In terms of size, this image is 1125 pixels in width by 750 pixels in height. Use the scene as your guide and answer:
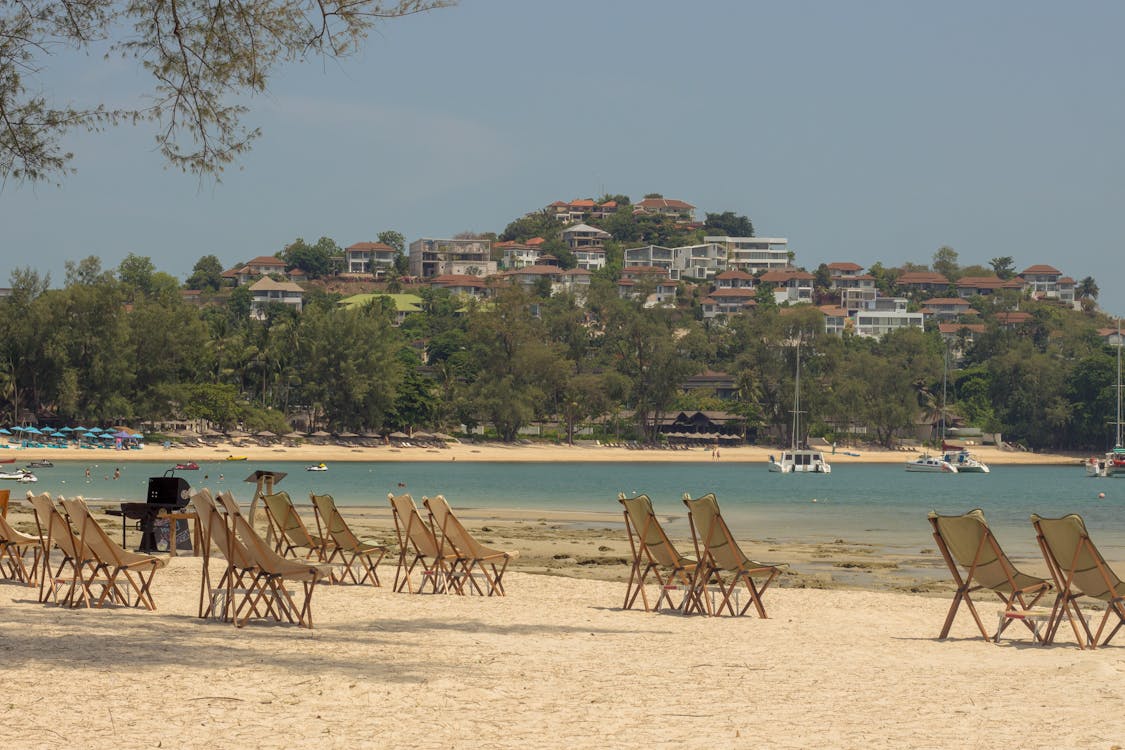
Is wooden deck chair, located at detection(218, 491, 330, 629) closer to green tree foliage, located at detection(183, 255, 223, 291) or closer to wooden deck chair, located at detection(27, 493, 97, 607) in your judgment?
wooden deck chair, located at detection(27, 493, 97, 607)

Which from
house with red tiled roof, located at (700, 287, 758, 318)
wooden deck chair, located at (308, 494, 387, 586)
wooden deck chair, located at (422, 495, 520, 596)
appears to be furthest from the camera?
house with red tiled roof, located at (700, 287, 758, 318)

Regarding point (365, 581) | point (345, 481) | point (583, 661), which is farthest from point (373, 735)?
point (345, 481)

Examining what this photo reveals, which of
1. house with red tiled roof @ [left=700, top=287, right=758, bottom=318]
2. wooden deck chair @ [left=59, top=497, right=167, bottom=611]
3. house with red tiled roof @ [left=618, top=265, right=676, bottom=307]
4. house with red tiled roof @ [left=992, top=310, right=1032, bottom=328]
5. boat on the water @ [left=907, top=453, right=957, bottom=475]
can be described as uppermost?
house with red tiled roof @ [left=618, top=265, right=676, bottom=307]

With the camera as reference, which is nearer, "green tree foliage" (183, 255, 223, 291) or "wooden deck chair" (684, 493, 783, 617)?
"wooden deck chair" (684, 493, 783, 617)

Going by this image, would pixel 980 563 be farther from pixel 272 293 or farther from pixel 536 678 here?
pixel 272 293

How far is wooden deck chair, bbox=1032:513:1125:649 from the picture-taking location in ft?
30.6

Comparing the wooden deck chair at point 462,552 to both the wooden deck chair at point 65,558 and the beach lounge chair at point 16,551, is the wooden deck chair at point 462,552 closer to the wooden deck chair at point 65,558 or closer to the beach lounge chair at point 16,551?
the wooden deck chair at point 65,558

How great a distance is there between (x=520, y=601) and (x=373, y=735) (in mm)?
6122

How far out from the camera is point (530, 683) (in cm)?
688

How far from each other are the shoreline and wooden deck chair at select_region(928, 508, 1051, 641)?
58.6 meters

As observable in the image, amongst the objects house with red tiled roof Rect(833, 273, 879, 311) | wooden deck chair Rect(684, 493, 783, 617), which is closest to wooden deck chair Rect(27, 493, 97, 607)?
wooden deck chair Rect(684, 493, 783, 617)

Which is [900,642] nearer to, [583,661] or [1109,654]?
[1109,654]

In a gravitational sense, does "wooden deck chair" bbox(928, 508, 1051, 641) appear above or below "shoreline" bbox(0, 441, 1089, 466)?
above

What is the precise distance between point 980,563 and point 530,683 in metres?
4.37
